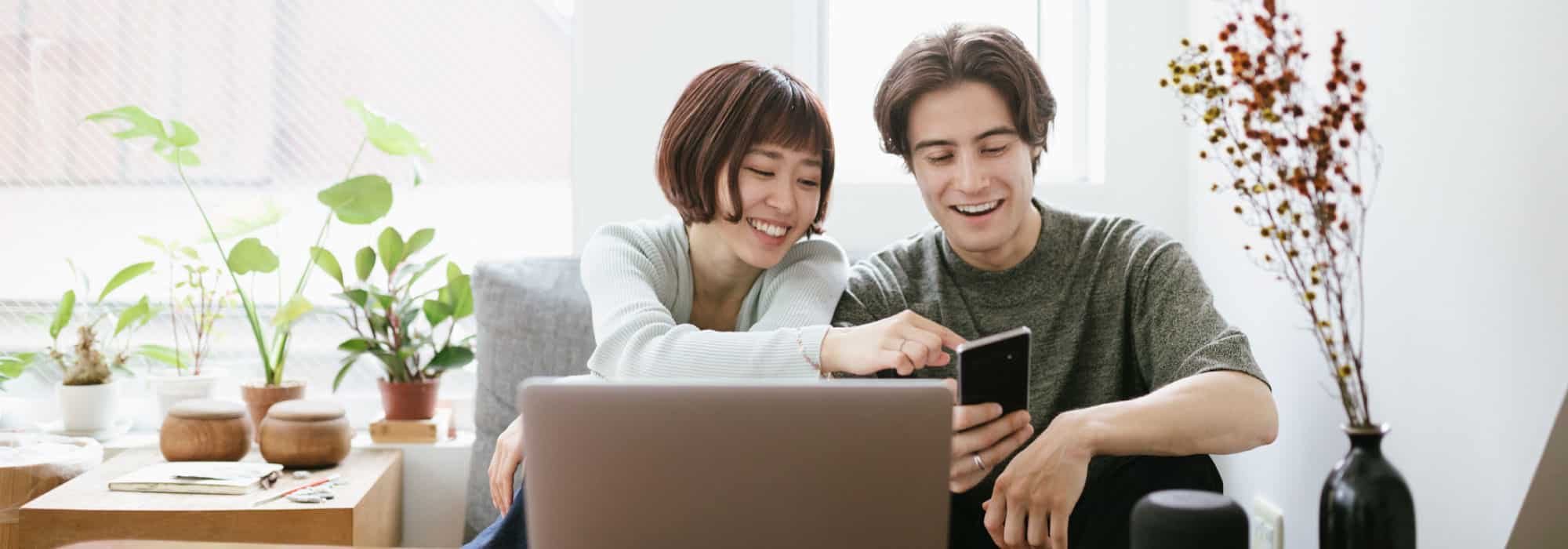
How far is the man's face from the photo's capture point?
1.67 m

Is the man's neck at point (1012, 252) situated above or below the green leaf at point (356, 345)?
above

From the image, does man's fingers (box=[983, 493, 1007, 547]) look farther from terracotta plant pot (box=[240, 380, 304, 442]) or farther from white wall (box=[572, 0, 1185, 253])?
terracotta plant pot (box=[240, 380, 304, 442])

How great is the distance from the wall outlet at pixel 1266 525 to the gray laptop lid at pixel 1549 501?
728 millimetres

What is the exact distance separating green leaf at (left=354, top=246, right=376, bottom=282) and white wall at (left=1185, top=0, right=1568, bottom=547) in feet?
5.99

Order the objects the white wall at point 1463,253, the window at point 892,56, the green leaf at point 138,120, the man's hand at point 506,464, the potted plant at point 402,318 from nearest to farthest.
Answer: the white wall at point 1463,253, the man's hand at point 506,464, the green leaf at point 138,120, the potted plant at point 402,318, the window at point 892,56

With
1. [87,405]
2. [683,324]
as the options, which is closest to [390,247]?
[87,405]

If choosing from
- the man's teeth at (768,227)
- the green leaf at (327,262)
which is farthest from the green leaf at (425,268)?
the man's teeth at (768,227)

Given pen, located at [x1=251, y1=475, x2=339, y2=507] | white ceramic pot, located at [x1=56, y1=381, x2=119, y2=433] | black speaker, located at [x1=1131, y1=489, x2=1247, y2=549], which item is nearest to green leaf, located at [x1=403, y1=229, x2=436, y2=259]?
pen, located at [x1=251, y1=475, x2=339, y2=507]

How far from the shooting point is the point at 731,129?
5.54ft

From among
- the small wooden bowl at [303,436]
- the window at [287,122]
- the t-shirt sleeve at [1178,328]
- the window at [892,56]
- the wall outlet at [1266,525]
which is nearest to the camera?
the t-shirt sleeve at [1178,328]

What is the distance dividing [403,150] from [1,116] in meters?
1.11

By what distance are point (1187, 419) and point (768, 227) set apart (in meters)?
0.63

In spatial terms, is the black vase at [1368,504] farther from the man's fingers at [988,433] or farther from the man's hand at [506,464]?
the man's hand at [506,464]

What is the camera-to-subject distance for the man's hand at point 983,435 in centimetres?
133
